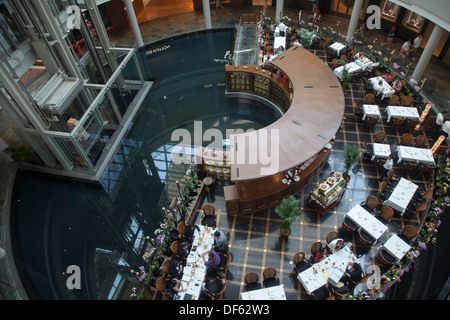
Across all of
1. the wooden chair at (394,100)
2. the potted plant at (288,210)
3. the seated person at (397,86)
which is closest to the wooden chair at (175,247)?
the potted plant at (288,210)

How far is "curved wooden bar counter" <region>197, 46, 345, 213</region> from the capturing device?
10836mm

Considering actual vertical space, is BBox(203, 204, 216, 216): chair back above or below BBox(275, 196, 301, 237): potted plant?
below

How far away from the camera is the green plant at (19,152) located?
46.2 feet

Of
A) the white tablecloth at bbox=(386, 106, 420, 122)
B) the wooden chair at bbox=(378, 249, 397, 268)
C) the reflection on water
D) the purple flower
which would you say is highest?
the white tablecloth at bbox=(386, 106, 420, 122)

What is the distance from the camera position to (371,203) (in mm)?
11586

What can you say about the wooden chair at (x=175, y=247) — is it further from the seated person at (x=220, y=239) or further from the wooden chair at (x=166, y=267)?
the seated person at (x=220, y=239)

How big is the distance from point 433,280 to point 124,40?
2264 centimetres

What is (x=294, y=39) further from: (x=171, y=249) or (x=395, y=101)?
(x=171, y=249)

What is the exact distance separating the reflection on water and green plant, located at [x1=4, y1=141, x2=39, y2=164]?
905 mm

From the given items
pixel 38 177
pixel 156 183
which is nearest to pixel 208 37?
pixel 156 183

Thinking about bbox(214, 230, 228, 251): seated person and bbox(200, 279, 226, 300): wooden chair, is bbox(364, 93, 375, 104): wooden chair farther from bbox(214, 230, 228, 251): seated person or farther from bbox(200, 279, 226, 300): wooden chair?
bbox(200, 279, 226, 300): wooden chair

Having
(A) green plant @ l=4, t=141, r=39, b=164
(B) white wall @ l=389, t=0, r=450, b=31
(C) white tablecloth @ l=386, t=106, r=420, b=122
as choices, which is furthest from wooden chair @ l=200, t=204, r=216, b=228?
(B) white wall @ l=389, t=0, r=450, b=31

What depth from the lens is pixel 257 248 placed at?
11180mm

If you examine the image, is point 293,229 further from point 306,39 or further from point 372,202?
point 306,39
